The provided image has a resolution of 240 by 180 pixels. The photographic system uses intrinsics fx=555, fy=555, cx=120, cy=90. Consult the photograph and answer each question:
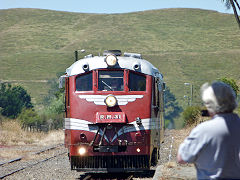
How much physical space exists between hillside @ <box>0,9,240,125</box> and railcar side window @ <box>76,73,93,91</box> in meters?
77.3

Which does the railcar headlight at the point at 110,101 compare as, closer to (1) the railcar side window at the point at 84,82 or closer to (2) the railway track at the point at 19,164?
(1) the railcar side window at the point at 84,82

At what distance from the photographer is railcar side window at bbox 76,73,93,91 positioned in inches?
519

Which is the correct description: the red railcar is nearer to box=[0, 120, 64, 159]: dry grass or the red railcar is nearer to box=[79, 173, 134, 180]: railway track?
box=[79, 173, 134, 180]: railway track

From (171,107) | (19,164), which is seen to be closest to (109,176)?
(19,164)

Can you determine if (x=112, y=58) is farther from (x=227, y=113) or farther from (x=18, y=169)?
(x=227, y=113)

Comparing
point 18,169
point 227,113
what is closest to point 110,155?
point 18,169

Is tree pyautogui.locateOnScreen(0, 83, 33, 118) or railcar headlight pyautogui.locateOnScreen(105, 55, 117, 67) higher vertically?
railcar headlight pyautogui.locateOnScreen(105, 55, 117, 67)

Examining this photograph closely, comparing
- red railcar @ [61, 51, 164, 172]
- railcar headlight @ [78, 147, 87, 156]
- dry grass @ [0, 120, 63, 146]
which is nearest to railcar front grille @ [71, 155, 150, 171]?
red railcar @ [61, 51, 164, 172]

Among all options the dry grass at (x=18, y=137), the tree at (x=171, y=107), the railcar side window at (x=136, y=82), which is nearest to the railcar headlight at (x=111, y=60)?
the railcar side window at (x=136, y=82)

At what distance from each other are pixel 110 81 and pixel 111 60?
1.65 ft

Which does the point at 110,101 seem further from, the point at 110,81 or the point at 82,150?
the point at 82,150

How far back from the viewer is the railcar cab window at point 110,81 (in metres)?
13.1

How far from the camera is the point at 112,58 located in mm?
13109

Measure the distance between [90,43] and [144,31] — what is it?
2163cm
